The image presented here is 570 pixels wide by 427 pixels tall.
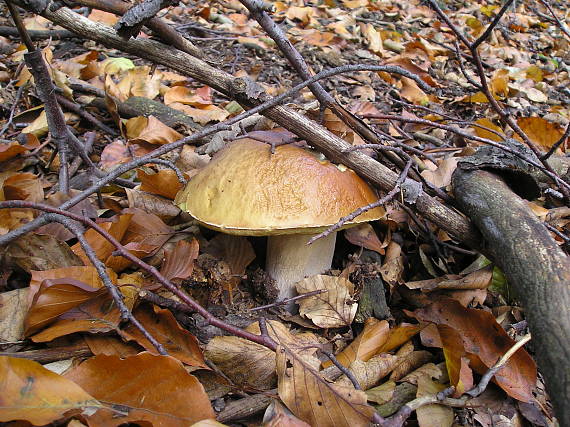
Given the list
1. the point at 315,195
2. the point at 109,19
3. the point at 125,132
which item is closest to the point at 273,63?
the point at 109,19

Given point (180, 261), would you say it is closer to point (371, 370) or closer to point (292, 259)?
point (292, 259)

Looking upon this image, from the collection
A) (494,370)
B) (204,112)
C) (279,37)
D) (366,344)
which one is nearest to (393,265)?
(366,344)

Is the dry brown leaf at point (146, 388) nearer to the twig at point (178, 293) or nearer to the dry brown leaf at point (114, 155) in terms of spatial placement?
the twig at point (178, 293)

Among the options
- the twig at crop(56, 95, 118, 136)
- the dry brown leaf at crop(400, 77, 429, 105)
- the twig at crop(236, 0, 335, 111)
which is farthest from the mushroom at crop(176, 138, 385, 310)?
the dry brown leaf at crop(400, 77, 429, 105)

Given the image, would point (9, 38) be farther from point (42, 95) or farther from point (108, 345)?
point (108, 345)

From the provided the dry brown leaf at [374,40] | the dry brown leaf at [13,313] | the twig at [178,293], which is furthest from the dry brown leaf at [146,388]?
the dry brown leaf at [374,40]
